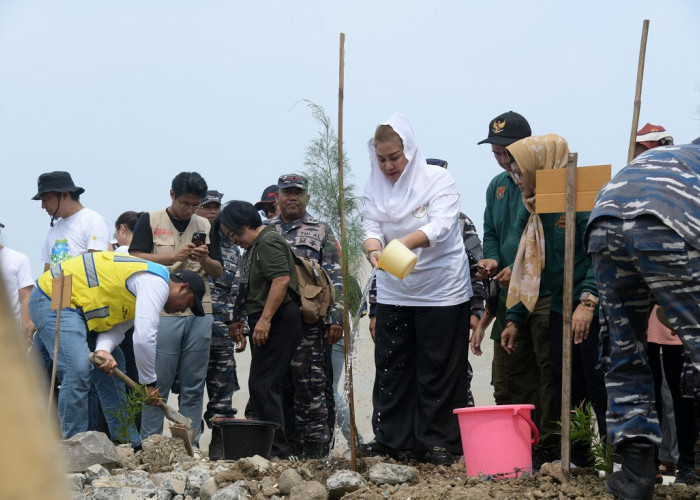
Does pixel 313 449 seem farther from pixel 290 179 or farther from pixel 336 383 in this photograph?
pixel 290 179

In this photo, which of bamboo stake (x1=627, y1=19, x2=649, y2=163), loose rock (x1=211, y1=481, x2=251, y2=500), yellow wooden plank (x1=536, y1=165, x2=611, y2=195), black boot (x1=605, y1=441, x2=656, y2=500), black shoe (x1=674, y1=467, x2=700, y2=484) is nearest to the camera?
black boot (x1=605, y1=441, x2=656, y2=500)

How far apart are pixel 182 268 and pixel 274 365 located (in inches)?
48.0

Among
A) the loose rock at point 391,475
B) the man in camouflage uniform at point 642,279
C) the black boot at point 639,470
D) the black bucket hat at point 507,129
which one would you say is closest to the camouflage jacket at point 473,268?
the black bucket hat at point 507,129

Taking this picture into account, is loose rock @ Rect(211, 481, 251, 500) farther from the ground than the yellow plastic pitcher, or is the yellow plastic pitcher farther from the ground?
the yellow plastic pitcher

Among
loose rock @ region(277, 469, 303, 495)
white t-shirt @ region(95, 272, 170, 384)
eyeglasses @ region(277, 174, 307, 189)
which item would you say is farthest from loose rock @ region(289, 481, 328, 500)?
eyeglasses @ region(277, 174, 307, 189)

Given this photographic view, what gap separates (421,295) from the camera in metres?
4.90

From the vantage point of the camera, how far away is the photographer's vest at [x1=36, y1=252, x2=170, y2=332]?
17.8 feet

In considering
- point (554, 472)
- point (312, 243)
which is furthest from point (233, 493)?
point (312, 243)

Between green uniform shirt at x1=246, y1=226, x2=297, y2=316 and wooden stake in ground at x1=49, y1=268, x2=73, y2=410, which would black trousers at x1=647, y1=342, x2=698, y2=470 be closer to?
green uniform shirt at x1=246, y1=226, x2=297, y2=316

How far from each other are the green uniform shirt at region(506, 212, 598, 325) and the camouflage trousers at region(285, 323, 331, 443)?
1991 mm

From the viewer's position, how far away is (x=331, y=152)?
189 inches

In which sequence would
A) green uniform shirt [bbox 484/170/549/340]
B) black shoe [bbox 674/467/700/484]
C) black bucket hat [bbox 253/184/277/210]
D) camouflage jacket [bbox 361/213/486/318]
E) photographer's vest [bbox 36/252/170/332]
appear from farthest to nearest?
1. black bucket hat [bbox 253/184/277/210]
2. camouflage jacket [bbox 361/213/486/318]
3. photographer's vest [bbox 36/252/170/332]
4. green uniform shirt [bbox 484/170/549/340]
5. black shoe [bbox 674/467/700/484]

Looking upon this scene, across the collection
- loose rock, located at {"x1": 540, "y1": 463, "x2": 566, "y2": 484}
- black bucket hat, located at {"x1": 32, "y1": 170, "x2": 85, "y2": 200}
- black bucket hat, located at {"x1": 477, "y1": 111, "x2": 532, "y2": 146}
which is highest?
black bucket hat, located at {"x1": 477, "y1": 111, "x2": 532, "y2": 146}

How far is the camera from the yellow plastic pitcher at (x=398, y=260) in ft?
13.7
